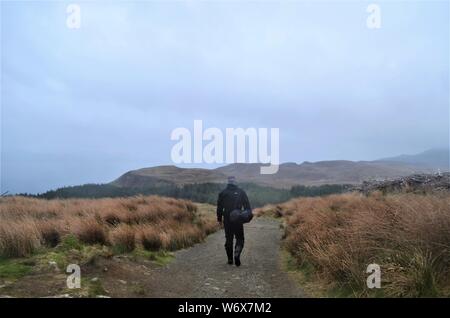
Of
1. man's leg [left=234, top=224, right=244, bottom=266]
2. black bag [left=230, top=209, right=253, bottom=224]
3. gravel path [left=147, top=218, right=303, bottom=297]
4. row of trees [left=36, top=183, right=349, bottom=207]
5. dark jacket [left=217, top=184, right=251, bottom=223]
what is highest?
dark jacket [left=217, top=184, right=251, bottom=223]

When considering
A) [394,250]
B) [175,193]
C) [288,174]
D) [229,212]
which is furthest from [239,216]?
[288,174]

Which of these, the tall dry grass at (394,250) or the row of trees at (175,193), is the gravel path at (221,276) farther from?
the row of trees at (175,193)

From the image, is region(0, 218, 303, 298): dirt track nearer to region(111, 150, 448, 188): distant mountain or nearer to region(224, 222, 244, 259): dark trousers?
region(224, 222, 244, 259): dark trousers

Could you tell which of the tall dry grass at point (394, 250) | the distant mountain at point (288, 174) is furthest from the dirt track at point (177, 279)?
the distant mountain at point (288, 174)

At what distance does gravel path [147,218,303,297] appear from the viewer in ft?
24.0

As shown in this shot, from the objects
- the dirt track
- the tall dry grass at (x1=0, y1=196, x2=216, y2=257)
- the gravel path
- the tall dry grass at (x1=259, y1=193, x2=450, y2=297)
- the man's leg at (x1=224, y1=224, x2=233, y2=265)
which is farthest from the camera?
the man's leg at (x1=224, y1=224, x2=233, y2=265)

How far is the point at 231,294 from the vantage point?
715cm

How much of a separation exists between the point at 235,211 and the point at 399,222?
376 cm

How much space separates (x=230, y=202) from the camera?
9977mm

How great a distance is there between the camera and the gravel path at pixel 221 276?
287 inches

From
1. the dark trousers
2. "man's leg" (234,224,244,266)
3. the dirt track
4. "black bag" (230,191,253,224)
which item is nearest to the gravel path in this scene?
the dirt track

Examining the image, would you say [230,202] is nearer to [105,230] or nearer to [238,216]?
[238,216]

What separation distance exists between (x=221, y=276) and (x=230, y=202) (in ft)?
6.29
